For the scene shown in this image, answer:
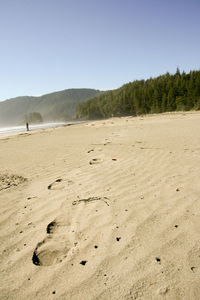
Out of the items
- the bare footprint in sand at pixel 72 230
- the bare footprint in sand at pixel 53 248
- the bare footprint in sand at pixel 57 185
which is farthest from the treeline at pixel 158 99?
the bare footprint in sand at pixel 53 248

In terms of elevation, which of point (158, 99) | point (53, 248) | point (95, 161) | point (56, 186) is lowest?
point (53, 248)

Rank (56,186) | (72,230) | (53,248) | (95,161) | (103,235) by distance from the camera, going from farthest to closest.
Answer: (95,161), (56,186), (72,230), (103,235), (53,248)

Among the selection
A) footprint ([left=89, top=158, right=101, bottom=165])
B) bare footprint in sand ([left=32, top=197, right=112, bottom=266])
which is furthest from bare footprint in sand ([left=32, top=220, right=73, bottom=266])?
footprint ([left=89, top=158, right=101, bottom=165])

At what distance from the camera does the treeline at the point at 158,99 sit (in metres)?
39.9

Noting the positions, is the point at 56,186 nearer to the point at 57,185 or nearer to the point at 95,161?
the point at 57,185

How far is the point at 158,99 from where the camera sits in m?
48.7

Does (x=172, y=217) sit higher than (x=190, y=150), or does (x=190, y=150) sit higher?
(x=190, y=150)

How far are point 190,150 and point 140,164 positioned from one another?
1951 millimetres

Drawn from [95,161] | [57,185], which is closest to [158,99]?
[95,161]

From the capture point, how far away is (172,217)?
2.12 m

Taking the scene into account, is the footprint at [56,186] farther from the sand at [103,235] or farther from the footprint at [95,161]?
the footprint at [95,161]

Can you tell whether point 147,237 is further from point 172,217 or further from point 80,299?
point 80,299

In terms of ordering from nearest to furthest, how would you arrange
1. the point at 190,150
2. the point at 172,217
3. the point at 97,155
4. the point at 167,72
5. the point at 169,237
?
1. the point at 169,237
2. the point at 172,217
3. the point at 190,150
4. the point at 97,155
5. the point at 167,72

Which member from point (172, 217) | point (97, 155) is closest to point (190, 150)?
point (97, 155)
